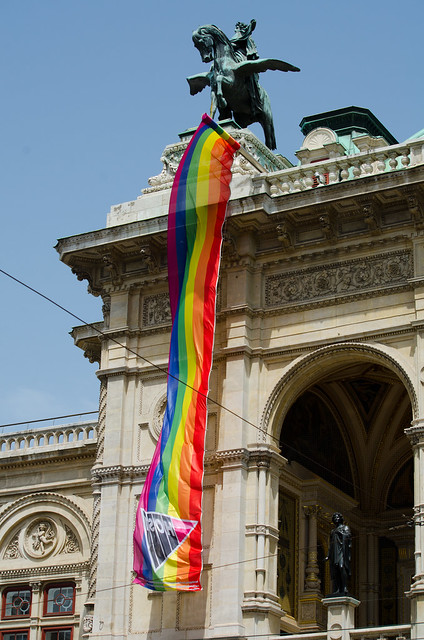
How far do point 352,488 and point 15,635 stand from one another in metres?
7.90

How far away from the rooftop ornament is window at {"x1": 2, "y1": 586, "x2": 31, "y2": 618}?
11.0m

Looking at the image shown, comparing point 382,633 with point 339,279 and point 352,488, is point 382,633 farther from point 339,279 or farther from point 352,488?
point 352,488

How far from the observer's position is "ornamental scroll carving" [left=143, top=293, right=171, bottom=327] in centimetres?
2438

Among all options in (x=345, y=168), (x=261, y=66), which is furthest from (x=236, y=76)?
(x=345, y=168)

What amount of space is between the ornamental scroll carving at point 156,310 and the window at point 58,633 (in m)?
7.13

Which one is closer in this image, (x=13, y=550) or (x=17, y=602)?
(x=17, y=602)

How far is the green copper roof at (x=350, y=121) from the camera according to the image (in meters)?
30.5

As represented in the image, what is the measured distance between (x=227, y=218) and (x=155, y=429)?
4090mm

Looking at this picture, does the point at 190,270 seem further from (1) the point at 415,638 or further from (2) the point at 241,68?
(1) the point at 415,638

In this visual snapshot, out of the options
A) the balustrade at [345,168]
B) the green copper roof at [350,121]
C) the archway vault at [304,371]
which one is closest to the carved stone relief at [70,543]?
the archway vault at [304,371]

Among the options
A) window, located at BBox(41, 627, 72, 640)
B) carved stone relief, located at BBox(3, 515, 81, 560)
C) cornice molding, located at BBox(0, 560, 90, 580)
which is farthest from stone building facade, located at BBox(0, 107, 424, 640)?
carved stone relief, located at BBox(3, 515, 81, 560)

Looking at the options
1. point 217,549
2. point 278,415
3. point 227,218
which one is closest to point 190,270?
point 227,218

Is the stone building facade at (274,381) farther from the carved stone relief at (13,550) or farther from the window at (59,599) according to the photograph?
the carved stone relief at (13,550)

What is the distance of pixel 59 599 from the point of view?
27422 millimetres
